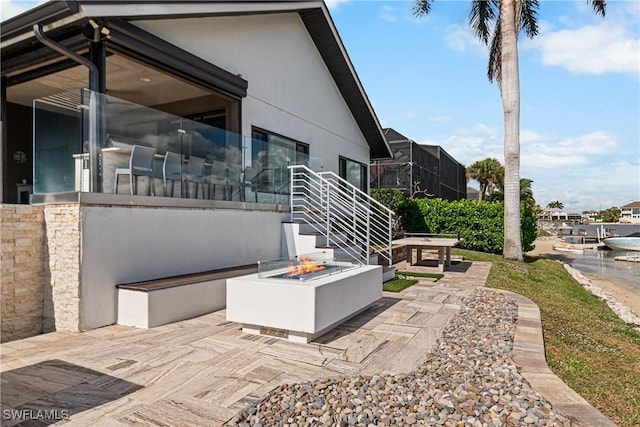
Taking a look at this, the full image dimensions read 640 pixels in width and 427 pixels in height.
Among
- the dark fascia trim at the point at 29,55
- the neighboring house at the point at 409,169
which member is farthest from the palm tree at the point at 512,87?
the dark fascia trim at the point at 29,55

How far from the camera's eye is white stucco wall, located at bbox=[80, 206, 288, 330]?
4.95m

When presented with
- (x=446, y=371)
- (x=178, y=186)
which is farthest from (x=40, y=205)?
(x=446, y=371)

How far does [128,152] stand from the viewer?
5711mm

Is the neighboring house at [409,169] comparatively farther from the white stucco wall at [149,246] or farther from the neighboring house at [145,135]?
the white stucco wall at [149,246]

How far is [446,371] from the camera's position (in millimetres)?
3621

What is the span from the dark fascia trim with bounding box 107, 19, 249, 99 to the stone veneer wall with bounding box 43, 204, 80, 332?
10.1 feet

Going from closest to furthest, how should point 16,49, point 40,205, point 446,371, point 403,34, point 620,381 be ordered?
point 446,371, point 620,381, point 40,205, point 16,49, point 403,34

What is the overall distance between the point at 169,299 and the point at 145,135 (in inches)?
106

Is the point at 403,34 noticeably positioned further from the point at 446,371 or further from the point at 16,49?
the point at 446,371

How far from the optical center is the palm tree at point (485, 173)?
3759cm

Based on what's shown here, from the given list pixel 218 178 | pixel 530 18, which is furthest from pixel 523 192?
pixel 218 178

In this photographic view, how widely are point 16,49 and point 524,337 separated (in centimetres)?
981

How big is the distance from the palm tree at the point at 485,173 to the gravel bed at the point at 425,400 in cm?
3674

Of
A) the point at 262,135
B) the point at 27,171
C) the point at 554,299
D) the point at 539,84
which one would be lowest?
the point at 554,299
